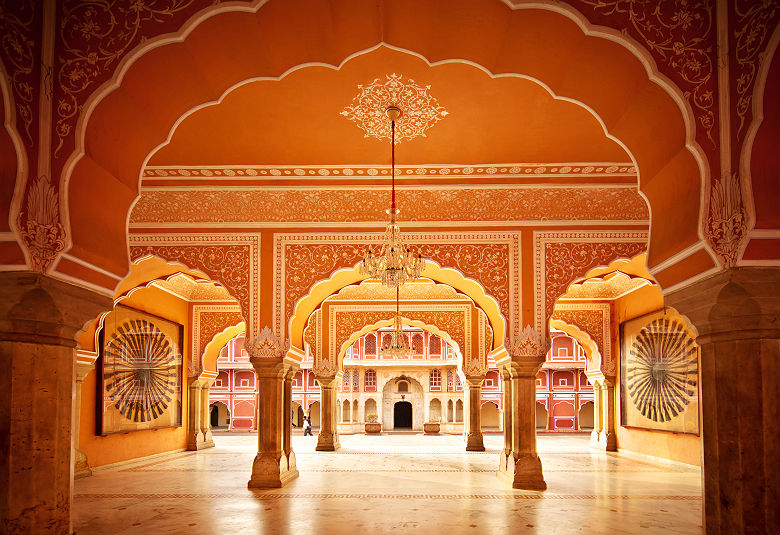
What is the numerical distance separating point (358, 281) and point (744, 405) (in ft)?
20.9

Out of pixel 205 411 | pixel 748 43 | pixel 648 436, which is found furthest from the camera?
pixel 205 411

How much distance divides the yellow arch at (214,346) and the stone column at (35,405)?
10500 millimetres

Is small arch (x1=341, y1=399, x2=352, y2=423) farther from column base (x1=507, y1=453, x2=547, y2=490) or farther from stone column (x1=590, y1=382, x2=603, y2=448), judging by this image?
column base (x1=507, y1=453, x2=547, y2=490)

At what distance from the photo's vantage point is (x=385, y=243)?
21.6 ft

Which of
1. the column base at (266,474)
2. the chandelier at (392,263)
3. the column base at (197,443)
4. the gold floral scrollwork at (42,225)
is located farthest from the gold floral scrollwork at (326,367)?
the gold floral scrollwork at (42,225)

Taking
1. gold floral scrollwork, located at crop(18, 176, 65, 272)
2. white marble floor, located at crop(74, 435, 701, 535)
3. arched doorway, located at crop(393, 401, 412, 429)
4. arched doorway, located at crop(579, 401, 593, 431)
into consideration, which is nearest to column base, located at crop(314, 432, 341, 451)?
white marble floor, located at crop(74, 435, 701, 535)

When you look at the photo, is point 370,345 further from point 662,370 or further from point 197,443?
point 662,370

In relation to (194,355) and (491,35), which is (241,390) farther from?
(491,35)

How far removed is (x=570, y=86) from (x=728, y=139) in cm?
98

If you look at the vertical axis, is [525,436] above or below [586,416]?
above

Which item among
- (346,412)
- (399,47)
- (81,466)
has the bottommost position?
(346,412)

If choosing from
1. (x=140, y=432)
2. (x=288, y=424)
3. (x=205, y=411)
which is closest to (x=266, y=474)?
(x=288, y=424)

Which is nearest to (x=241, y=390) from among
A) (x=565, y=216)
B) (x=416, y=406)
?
(x=416, y=406)

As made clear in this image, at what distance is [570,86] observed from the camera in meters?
3.89
